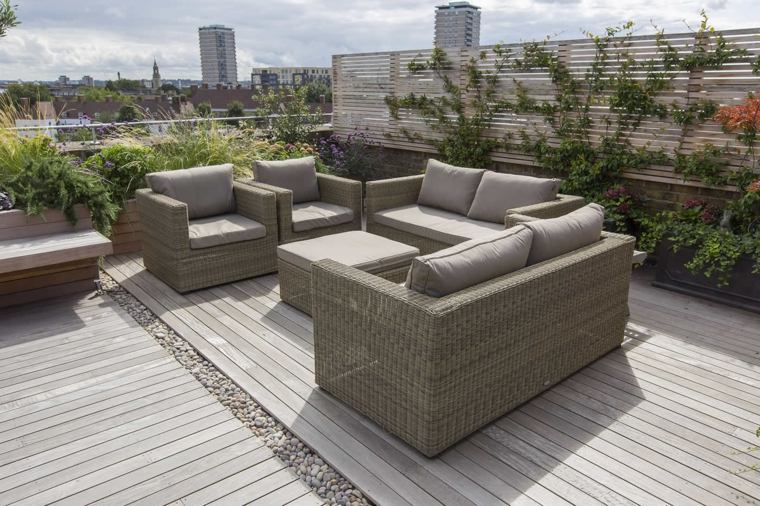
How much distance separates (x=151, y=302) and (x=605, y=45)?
4.41 m

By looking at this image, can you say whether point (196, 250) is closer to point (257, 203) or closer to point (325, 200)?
point (257, 203)

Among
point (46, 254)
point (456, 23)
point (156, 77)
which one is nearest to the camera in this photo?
point (46, 254)

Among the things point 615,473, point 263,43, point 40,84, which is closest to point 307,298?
point 615,473

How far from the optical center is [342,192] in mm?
4938

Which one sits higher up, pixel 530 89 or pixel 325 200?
pixel 530 89

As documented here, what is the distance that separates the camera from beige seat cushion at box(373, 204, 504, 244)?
4129 mm

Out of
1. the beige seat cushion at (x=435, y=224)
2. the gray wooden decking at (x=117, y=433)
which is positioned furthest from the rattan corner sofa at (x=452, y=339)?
the beige seat cushion at (x=435, y=224)

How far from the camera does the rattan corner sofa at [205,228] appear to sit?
4035 millimetres

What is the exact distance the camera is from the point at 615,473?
2191 millimetres

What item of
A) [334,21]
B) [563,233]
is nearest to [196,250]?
[563,233]

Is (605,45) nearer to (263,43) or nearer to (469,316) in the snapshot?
(469,316)

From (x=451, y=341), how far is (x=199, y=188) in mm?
3072

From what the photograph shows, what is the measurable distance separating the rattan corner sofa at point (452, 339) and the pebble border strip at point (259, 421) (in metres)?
0.34

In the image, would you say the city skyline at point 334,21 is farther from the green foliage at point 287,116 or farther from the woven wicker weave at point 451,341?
the woven wicker weave at point 451,341
